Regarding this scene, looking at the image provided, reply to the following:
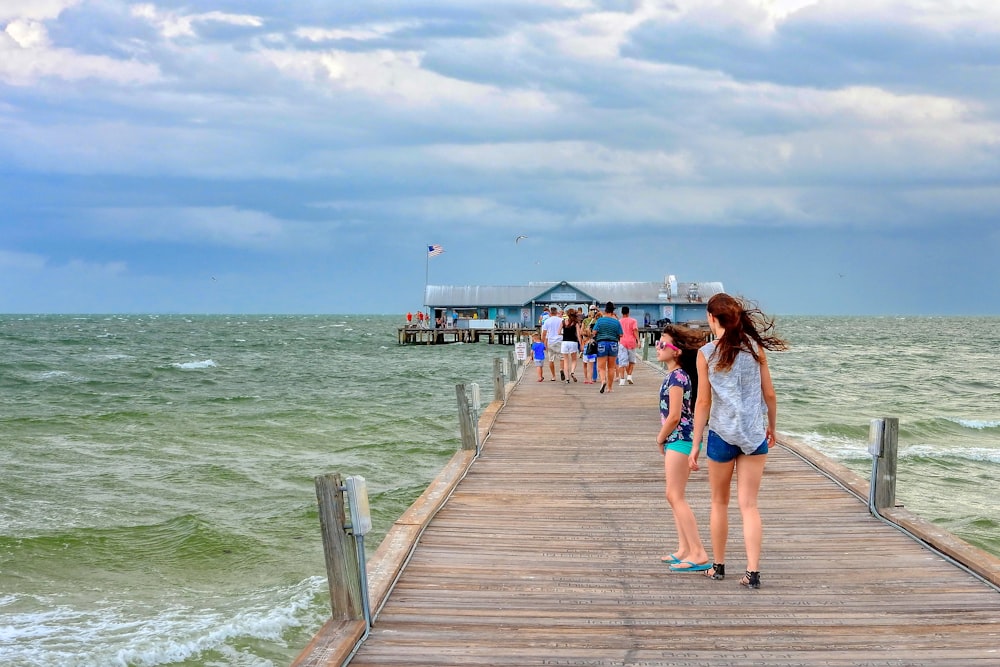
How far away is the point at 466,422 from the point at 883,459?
4994mm

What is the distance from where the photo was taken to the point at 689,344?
255 inches

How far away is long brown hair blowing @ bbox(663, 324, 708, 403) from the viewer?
6.43 meters

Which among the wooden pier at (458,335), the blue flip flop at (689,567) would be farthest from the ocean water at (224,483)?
the wooden pier at (458,335)

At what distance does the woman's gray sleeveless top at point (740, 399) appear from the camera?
5758mm

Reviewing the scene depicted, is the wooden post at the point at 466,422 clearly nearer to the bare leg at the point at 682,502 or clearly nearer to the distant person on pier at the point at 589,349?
the bare leg at the point at 682,502

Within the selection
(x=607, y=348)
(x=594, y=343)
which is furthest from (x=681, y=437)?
(x=594, y=343)

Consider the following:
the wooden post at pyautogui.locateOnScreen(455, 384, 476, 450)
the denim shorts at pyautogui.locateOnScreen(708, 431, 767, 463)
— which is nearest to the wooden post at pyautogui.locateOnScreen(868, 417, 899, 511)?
the denim shorts at pyautogui.locateOnScreen(708, 431, 767, 463)

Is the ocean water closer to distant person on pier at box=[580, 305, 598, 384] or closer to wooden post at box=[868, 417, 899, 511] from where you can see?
distant person on pier at box=[580, 305, 598, 384]

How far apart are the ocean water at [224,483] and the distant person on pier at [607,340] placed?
145 inches

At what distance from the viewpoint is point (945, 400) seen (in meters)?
32.8

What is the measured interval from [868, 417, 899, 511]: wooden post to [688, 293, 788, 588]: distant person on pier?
8.23 feet

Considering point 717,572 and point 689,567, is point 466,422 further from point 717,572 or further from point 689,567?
point 717,572

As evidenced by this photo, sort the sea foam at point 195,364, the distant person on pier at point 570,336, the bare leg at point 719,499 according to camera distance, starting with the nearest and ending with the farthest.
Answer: the bare leg at point 719,499
the distant person on pier at point 570,336
the sea foam at point 195,364

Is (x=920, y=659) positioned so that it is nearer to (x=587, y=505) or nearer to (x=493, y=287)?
(x=587, y=505)
